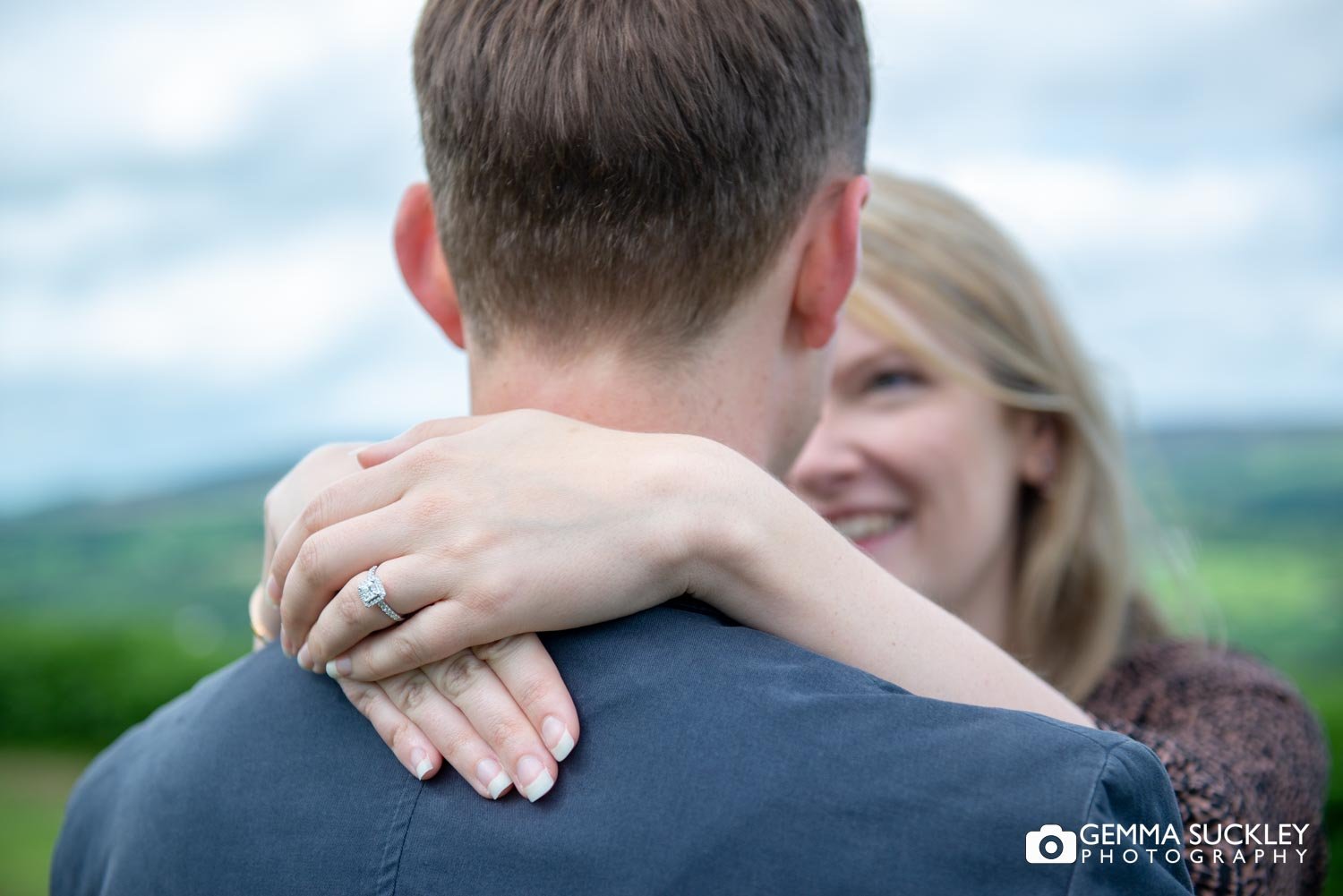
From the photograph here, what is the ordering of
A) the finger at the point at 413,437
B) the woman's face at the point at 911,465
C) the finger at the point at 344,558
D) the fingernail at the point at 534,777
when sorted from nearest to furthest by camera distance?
the fingernail at the point at 534,777, the finger at the point at 344,558, the finger at the point at 413,437, the woman's face at the point at 911,465

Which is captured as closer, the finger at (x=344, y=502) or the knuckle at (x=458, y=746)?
the knuckle at (x=458, y=746)

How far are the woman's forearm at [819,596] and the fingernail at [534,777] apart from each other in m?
0.31

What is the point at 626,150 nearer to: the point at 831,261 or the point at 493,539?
the point at 831,261

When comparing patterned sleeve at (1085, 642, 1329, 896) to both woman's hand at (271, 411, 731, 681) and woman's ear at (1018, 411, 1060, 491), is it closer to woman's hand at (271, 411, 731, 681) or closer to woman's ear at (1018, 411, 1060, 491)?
woman's ear at (1018, 411, 1060, 491)

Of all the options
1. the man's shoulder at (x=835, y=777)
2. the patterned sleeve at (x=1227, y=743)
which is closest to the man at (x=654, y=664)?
the man's shoulder at (x=835, y=777)

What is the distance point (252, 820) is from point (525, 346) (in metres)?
0.75

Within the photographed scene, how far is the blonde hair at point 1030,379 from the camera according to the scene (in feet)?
11.4

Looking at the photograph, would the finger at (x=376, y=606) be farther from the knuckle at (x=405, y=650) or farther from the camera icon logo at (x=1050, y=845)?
the camera icon logo at (x=1050, y=845)

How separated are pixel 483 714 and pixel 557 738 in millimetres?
113

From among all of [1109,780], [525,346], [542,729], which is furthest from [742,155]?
[1109,780]

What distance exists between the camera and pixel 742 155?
154 centimetres

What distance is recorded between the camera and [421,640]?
55.4 inches

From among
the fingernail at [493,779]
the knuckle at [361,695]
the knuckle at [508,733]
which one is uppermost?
the knuckle at [508,733]

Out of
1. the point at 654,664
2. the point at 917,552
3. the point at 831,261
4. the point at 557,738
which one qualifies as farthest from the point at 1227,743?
the point at 557,738
